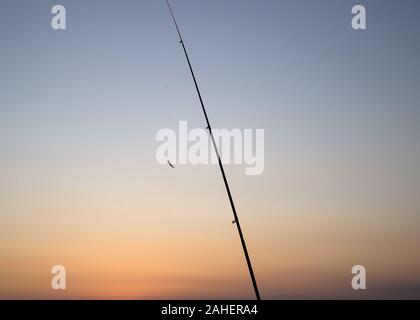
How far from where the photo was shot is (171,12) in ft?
54.7
